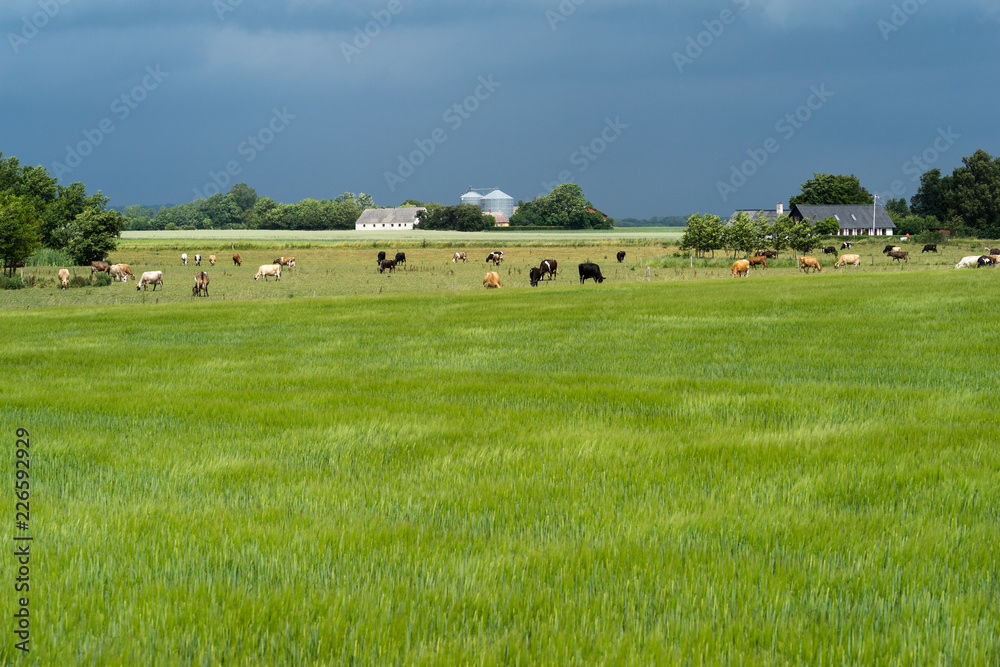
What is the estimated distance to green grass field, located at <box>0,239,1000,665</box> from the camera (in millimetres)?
4508

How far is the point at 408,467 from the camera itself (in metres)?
8.31

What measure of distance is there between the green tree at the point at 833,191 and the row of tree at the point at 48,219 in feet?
419

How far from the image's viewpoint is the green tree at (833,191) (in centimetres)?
16062

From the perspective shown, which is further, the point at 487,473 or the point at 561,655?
the point at 487,473

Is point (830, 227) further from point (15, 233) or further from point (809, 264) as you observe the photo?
point (15, 233)

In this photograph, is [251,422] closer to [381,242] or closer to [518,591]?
[518,591]

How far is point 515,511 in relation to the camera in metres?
6.77

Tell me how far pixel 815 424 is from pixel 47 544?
8.49m

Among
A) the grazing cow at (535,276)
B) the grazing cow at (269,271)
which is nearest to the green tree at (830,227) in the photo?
the grazing cow at (535,276)

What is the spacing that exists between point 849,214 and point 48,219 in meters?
132

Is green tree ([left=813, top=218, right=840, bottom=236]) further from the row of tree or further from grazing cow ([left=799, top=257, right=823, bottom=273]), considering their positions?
the row of tree

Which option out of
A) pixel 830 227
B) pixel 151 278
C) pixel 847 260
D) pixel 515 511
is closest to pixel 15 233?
pixel 151 278

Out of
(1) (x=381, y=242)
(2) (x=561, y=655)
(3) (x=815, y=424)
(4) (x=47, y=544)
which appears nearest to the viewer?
(2) (x=561, y=655)

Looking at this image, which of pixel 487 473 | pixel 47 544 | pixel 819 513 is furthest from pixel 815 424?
pixel 47 544
